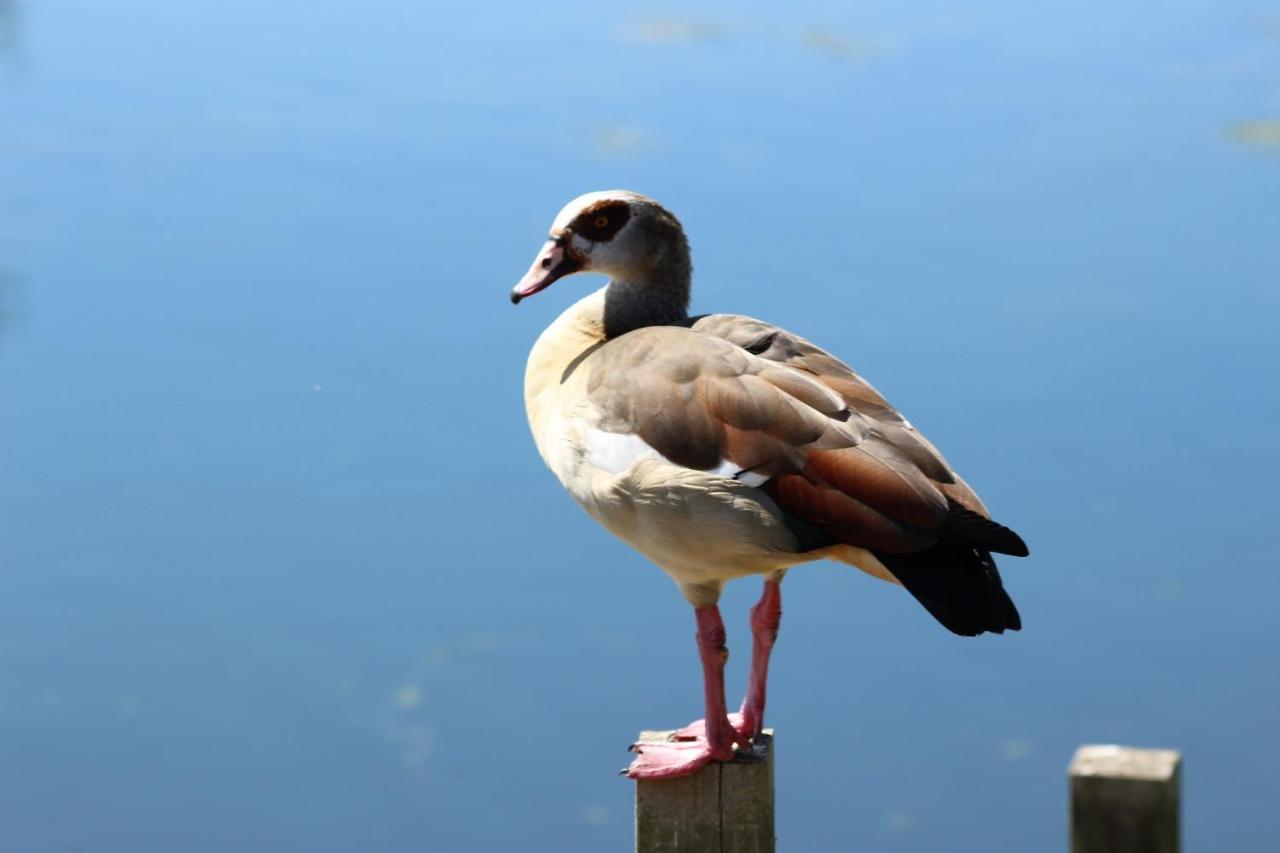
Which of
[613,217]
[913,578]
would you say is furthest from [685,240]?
[913,578]

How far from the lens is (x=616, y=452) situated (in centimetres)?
387

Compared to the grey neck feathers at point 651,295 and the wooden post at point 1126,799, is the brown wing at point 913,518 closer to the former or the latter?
the grey neck feathers at point 651,295

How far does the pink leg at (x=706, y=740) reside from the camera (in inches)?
144

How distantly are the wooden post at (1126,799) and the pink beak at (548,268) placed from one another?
94.5 inches

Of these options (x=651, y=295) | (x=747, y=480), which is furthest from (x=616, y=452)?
(x=651, y=295)

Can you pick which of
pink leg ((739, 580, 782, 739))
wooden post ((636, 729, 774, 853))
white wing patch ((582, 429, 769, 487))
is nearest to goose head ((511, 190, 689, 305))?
white wing patch ((582, 429, 769, 487))

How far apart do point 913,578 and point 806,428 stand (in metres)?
0.36

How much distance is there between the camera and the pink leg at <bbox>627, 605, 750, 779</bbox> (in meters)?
3.66

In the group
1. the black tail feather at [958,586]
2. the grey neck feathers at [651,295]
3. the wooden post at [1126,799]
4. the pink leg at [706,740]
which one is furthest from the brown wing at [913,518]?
the wooden post at [1126,799]

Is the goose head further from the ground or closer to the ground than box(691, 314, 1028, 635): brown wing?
further from the ground

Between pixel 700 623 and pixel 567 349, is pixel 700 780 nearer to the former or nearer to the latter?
pixel 700 623

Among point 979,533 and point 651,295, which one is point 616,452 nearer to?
point 651,295

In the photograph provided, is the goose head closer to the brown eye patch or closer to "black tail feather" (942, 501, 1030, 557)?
the brown eye patch

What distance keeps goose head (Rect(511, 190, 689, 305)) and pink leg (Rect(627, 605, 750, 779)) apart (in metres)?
0.80
